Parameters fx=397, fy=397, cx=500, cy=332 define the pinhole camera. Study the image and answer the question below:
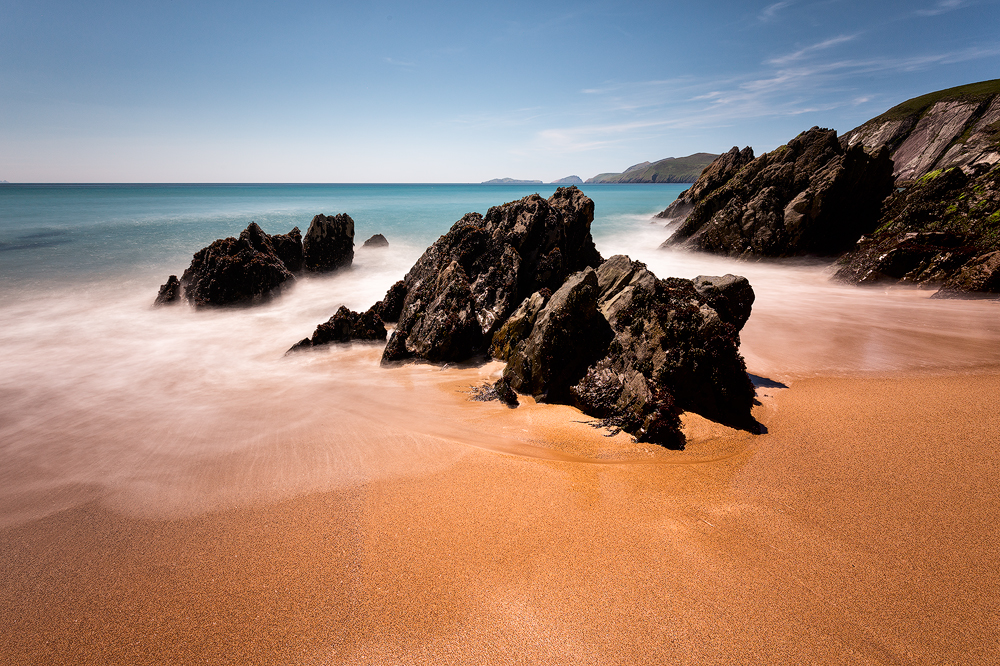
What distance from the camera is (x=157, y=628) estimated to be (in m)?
3.38

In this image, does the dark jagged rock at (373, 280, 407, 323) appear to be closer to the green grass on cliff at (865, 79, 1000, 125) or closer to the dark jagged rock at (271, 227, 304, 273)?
the dark jagged rock at (271, 227, 304, 273)

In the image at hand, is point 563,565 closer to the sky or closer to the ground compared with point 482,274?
closer to the ground

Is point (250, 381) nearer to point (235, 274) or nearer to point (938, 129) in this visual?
point (235, 274)

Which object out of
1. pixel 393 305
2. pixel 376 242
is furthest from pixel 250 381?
pixel 376 242

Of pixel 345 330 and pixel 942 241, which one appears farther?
pixel 942 241

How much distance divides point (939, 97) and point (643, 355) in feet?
316

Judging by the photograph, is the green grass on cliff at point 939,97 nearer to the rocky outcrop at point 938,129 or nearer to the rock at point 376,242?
the rocky outcrop at point 938,129

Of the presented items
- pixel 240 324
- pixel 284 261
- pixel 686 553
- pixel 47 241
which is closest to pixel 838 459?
pixel 686 553

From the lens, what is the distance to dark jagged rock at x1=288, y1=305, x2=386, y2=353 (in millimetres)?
11820

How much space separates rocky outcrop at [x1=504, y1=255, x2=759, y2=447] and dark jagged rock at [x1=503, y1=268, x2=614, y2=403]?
2 centimetres

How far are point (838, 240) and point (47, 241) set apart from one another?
200 feet

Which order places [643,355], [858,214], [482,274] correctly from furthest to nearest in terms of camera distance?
1. [858,214]
2. [482,274]
3. [643,355]

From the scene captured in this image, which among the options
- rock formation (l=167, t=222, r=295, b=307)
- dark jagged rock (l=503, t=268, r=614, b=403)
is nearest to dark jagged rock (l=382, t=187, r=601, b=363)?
dark jagged rock (l=503, t=268, r=614, b=403)

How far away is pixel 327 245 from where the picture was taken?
23.8 metres
